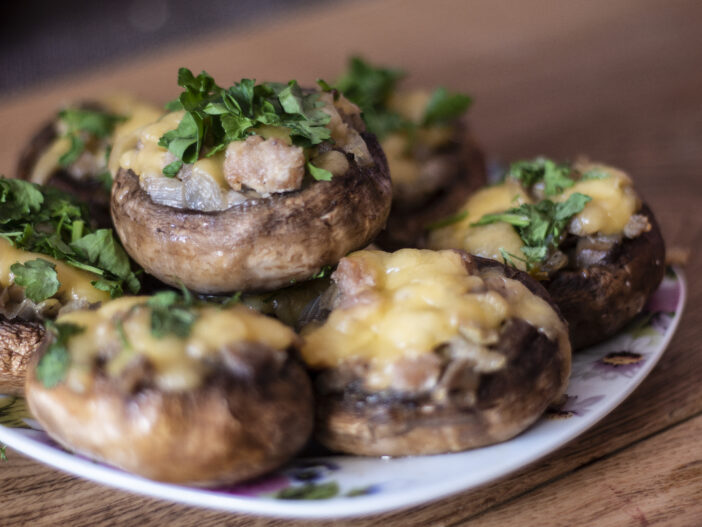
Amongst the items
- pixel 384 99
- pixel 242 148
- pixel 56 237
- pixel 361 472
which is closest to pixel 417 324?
pixel 361 472

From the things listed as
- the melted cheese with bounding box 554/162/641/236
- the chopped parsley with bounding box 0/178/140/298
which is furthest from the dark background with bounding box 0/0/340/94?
the melted cheese with bounding box 554/162/641/236

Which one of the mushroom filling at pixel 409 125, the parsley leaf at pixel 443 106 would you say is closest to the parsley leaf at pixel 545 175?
the mushroom filling at pixel 409 125

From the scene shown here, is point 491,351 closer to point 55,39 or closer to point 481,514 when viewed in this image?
point 481,514

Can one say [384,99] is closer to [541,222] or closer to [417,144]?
[417,144]

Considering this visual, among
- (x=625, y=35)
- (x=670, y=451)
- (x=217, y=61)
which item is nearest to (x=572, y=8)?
(x=625, y=35)

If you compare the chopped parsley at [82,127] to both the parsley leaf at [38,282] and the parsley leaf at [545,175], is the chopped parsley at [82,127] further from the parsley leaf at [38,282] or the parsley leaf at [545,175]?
the parsley leaf at [545,175]

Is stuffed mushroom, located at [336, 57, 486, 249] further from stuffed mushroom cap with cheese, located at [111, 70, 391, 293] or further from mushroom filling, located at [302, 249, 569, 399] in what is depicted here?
mushroom filling, located at [302, 249, 569, 399]
